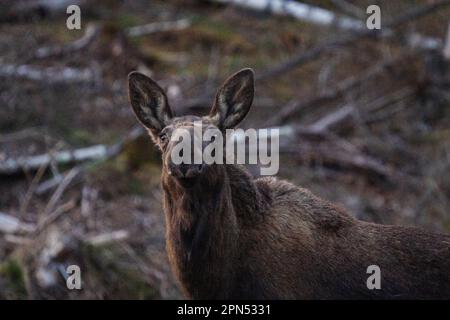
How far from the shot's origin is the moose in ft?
15.3

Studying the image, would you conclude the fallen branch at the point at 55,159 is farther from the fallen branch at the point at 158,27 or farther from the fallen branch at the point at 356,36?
the fallen branch at the point at 158,27

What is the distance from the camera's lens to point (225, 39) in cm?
1516

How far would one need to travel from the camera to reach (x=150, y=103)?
4.85m

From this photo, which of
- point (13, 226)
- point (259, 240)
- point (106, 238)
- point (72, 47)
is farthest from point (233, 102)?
point (72, 47)

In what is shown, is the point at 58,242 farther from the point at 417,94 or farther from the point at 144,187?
the point at 417,94

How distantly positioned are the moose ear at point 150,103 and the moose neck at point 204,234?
416 mm

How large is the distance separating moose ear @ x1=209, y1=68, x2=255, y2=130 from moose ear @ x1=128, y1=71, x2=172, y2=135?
29 centimetres

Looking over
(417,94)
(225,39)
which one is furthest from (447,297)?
(225,39)

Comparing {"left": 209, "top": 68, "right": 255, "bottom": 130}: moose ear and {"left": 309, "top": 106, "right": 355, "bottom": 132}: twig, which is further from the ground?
{"left": 309, "top": 106, "right": 355, "bottom": 132}: twig

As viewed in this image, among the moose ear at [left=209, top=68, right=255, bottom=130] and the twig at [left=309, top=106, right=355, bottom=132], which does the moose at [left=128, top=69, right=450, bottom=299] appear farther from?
the twig at [left=309, top=106, right=355, bottom=132]

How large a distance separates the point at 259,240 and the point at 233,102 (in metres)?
0.83

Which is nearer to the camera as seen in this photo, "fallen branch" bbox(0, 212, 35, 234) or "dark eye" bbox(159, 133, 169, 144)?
"dark eye" bbox(159, 133, 169, 144)

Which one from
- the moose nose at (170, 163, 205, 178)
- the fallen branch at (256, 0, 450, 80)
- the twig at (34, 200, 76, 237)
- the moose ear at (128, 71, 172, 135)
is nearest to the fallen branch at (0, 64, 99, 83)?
the fallen branch at (256, 0, 450, 80)
